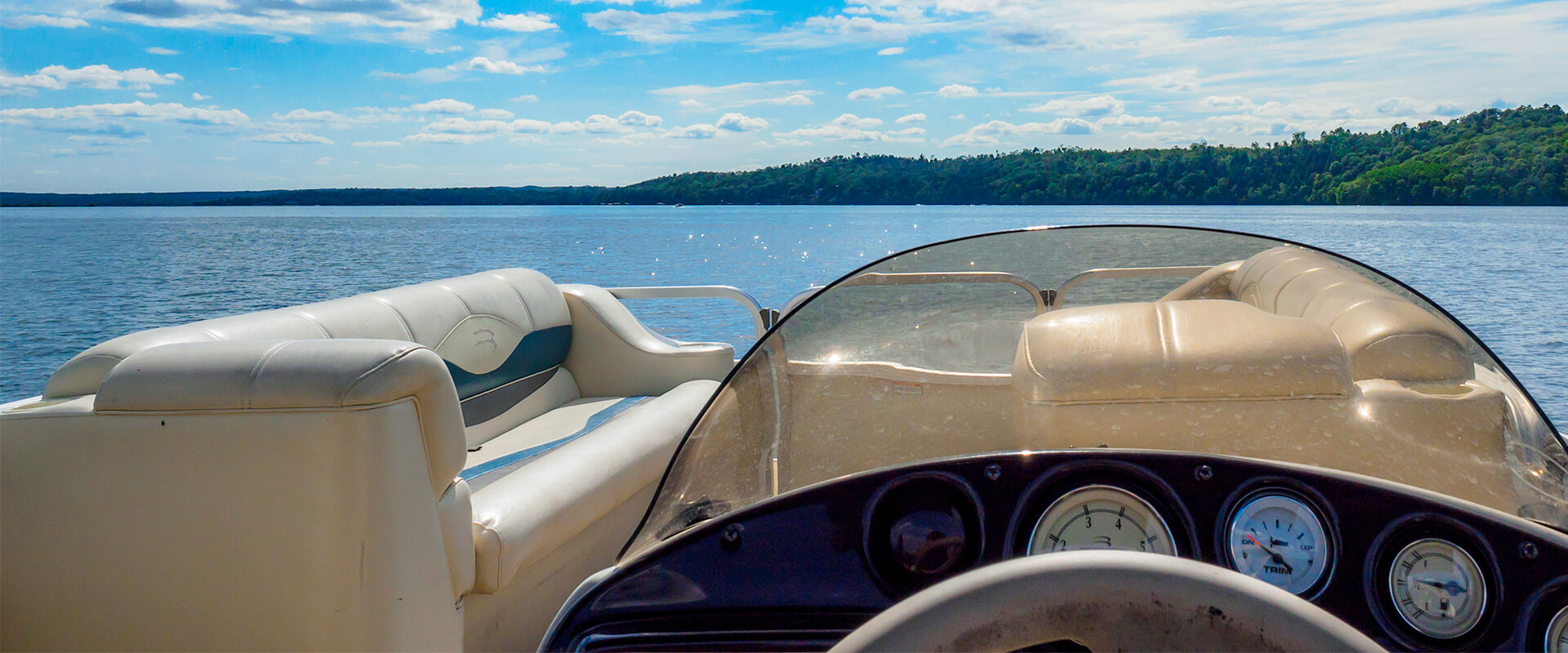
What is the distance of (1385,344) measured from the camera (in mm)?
1128

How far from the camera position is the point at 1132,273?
1.46 metres

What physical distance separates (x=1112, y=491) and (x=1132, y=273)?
0.57 m

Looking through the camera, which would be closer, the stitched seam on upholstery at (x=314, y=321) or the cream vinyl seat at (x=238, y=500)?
the cream vinyl seat at (x=238, y=500)

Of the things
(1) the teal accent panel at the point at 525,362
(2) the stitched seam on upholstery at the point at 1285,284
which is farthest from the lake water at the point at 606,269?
(1) the teal accent panel at the point at 525,362

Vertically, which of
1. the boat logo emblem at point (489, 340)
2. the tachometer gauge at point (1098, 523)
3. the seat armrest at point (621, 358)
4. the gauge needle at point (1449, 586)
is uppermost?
the tachometer gauge at point (1098, 523)

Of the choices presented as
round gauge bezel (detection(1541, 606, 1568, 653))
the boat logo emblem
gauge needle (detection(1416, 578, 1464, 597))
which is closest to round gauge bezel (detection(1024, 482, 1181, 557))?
gauge needle (detection(1416, 578, 1464, 597))

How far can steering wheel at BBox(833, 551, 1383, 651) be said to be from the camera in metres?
0.63

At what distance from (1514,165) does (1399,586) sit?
45.5 meters

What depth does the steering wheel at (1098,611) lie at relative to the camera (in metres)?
0.63

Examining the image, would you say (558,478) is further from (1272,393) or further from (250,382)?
(1272,393)

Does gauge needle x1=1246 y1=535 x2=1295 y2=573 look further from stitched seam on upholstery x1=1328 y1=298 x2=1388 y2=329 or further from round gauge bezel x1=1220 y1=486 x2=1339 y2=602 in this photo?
stitched seam on upholstery x1=1328 y1=298 x2=1388 y2=329

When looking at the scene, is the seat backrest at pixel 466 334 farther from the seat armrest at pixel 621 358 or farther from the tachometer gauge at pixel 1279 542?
the tachometer gauge at pixel 1279 542

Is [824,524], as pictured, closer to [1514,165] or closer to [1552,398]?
[1552,398]

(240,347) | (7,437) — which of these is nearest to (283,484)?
(240,347)
